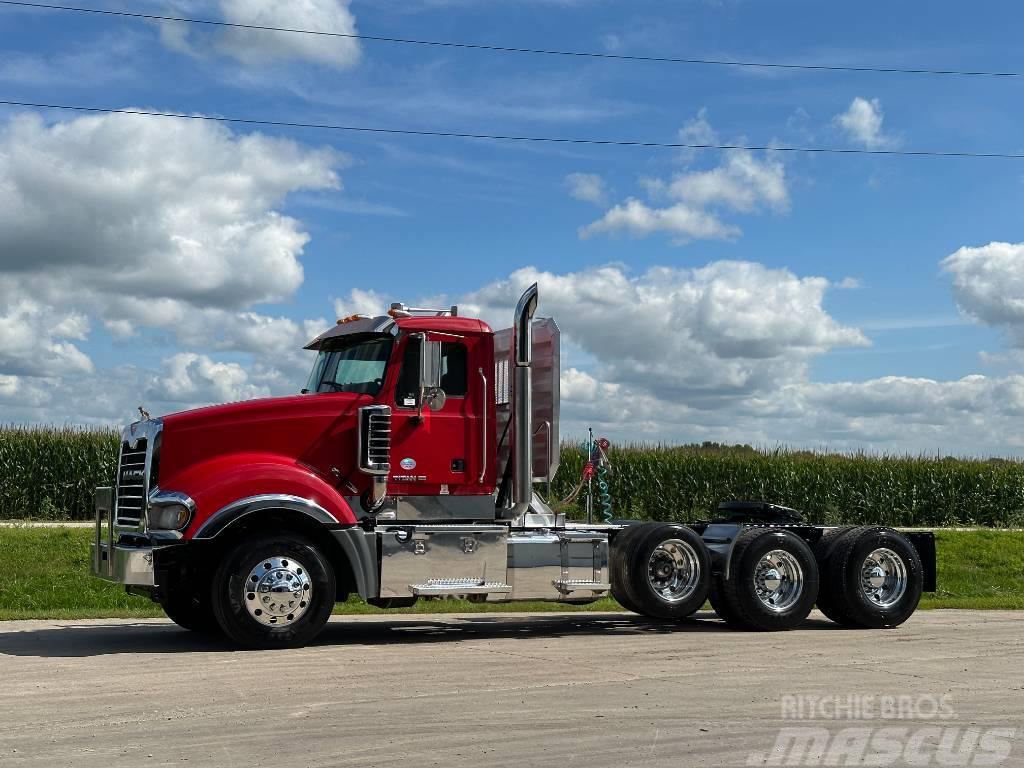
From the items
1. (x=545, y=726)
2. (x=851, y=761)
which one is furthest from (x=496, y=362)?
(x=851, y=761)

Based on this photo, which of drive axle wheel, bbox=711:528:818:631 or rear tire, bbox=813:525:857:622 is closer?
drive axle wheel, bbox=711:528:818:631

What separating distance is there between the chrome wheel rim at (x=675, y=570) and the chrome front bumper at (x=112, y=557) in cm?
536

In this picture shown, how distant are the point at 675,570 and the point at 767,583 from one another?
1241mm

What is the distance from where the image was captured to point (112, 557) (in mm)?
12836

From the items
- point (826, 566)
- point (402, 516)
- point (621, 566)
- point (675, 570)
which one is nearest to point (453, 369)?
point (402, 516)

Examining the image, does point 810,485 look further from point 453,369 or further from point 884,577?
point 453,369

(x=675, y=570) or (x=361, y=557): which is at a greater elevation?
(x=361, y=557)

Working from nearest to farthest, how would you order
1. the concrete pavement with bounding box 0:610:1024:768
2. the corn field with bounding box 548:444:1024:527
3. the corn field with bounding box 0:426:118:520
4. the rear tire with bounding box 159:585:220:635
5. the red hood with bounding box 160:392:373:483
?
the concrete pavement with bounding box 0:610:1024:768
the red hood with bounding box 160:392:373:483
the rear tire with bounding box 159:585:220:635
the corn field with bounding box 0:426:118:520
the corn field with bounding box 548:444:1024:527

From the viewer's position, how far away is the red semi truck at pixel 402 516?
12.4 meters

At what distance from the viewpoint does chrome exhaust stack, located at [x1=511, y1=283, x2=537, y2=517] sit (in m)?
13.8

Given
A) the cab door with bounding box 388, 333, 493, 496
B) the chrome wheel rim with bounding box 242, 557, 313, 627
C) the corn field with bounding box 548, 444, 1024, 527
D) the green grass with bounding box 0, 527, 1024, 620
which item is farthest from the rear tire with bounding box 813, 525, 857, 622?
the corn field with bounding box 548, 444, 1024, 527

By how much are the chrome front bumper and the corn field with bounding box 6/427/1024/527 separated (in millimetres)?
21492

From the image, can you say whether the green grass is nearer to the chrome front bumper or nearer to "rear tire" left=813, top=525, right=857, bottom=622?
the chrome front bumper

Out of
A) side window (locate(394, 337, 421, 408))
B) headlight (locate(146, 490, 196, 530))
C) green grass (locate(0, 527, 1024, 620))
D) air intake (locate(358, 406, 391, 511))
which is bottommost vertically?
green grass (locate(0, 527, 1024, 620))
